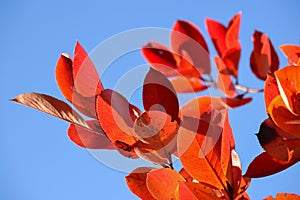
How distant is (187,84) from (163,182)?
779 millimetres

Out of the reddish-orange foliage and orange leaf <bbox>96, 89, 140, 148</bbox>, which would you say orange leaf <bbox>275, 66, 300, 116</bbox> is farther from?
orange leaf <bbox>96, 89, 140, 148</bbox>

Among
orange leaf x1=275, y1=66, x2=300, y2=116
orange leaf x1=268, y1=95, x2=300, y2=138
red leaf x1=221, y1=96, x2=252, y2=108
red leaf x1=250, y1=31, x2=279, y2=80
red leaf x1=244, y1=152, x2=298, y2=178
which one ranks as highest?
red leaf x1=250, y1=31, x2=279, y2=80

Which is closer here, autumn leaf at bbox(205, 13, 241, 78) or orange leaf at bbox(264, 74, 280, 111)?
orange leaf at bbox(264, 74, 280, 111)

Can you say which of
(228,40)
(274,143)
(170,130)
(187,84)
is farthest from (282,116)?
(228,40)

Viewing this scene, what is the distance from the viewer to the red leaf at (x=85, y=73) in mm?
573

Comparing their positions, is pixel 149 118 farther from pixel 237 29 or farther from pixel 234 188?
pixel 237 29

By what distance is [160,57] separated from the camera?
4.96 ft

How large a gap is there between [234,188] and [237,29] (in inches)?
33.9

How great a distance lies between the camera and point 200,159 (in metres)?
0.60

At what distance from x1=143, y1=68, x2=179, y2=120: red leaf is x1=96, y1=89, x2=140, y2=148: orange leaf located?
0.03 meters

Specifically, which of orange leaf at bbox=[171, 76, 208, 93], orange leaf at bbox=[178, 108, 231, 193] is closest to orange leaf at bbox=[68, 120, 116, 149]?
orange leaf at bbox=[178, 108, 231, 193]

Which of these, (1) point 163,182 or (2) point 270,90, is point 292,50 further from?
(1) point 163,182

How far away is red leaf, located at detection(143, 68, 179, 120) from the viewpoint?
60 cm

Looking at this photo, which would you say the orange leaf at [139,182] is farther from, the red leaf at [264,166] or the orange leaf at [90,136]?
the red leaf at [264,166]
